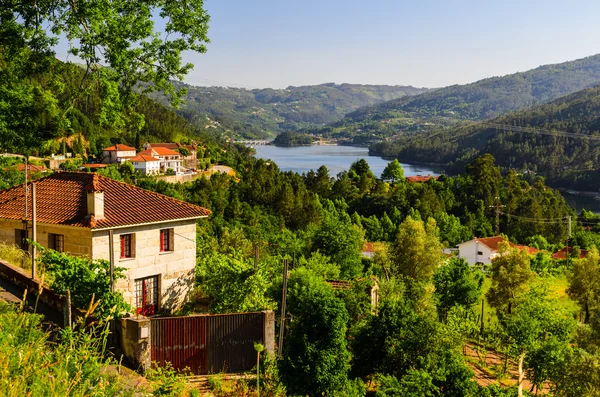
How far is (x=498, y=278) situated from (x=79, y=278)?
17.4m

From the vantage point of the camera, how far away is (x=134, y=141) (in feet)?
230

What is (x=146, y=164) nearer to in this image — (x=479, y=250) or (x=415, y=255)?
(x=479, y=250)

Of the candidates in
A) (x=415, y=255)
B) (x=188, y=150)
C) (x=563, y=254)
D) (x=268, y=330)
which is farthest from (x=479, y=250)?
(x=188, y=150)

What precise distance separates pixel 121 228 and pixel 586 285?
18.2 meters

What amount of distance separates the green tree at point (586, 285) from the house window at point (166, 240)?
16.9m

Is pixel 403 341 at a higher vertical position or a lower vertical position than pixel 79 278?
lower

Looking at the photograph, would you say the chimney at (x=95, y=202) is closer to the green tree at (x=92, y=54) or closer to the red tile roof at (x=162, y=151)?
the green tree at (x=92, y=54)

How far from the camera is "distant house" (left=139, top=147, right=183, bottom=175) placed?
62.0m

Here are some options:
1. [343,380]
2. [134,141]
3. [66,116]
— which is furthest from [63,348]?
[134,141]

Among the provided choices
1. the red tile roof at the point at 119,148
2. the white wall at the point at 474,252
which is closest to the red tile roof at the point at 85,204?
the white wall at the point at 474,252

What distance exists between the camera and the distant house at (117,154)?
60969 millimetres

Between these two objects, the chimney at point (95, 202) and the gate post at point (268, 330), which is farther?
the chimney at point (95, 202)

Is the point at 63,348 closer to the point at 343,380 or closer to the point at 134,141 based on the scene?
the point at 343,380

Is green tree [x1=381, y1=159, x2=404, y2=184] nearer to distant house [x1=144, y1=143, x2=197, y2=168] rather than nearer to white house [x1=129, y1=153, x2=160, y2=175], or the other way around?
distant house [x1=144, y1=143, x2=197, y2=168]
